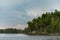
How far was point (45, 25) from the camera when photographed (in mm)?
139875

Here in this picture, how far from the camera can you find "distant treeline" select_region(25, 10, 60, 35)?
134 meters

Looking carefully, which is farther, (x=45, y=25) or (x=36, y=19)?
(x=36, y=19)

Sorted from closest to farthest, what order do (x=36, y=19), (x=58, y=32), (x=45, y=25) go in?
(x=58, y=32) < (x=45, y=25) < (x=36, y=19)

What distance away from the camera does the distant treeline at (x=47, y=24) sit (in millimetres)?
134350

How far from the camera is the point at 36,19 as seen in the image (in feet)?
495

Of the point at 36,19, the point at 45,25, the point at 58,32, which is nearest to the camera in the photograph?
the point at 58,32

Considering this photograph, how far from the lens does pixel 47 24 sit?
139 meters

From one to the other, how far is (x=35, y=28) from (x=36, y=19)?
788 centimetres

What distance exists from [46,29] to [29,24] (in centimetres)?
1997

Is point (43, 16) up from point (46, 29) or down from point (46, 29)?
up

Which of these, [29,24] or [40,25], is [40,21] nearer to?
[40,25]

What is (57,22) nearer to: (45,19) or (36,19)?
(45,19)

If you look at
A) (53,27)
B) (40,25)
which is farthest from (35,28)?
(53,27)

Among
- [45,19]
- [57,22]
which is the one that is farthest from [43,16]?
[57,22]
